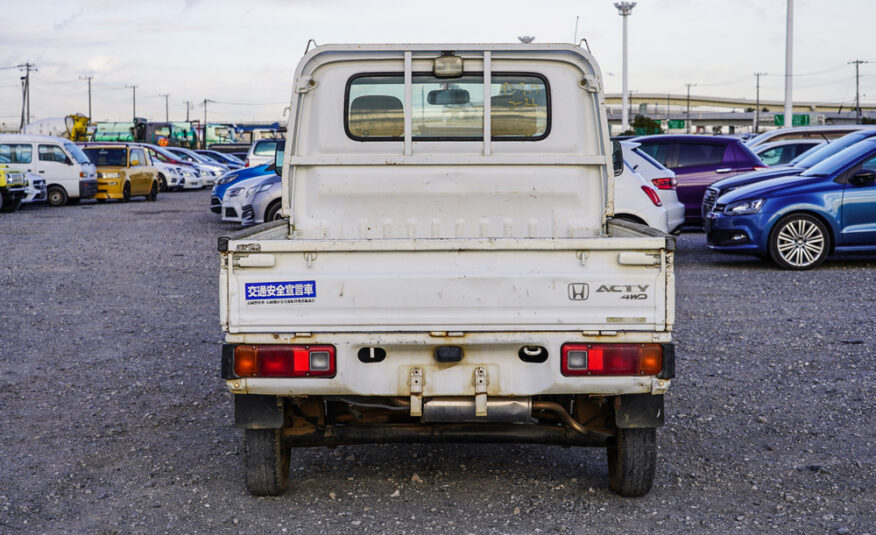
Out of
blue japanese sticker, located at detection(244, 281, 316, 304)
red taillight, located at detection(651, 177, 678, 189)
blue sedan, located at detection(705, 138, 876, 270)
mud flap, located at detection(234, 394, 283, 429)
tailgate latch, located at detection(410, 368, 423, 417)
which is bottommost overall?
mud flap, located at detection(234, 394, 283, 429)

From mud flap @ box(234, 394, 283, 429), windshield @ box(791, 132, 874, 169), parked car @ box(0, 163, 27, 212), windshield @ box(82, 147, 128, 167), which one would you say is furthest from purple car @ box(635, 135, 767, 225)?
windshield @ box(82, 147, 128, 167)

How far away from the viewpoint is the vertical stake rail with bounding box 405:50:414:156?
6004mm

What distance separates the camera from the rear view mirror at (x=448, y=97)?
243 inches

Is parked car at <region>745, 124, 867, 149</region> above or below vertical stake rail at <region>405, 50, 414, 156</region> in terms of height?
above

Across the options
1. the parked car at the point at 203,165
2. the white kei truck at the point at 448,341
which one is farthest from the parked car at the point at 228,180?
the parked car at the point at 203,165

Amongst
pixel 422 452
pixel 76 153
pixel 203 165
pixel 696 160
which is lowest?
pixel 422 452

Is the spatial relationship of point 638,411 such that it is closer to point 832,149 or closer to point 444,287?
point 444,287

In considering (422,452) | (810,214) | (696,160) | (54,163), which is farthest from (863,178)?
(54,163)

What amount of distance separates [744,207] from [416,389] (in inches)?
376

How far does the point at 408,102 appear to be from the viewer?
6.05 metres

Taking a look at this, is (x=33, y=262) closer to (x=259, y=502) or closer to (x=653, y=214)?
(x=653, y=214)

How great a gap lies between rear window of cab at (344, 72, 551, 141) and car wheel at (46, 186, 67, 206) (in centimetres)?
2281

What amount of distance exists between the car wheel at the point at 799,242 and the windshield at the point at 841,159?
68 centimetres

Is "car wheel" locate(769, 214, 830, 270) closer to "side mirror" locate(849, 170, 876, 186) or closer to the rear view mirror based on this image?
"side mirror" locate(849, 170, 876, 186)
